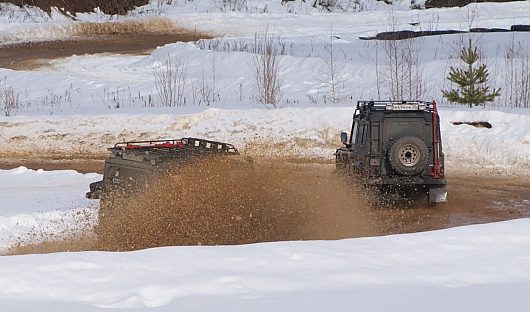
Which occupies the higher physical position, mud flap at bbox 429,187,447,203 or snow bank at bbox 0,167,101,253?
mud flap at bbox 429,187,447,203

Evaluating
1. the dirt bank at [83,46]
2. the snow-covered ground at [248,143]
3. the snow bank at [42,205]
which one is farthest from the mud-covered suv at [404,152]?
the dirt bank at [83,46]

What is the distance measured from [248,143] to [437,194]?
8058mm

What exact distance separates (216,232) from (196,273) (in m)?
3.58

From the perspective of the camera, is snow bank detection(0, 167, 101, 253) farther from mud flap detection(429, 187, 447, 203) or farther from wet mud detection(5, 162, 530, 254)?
mud flap detection(429, 187, 447, 203)

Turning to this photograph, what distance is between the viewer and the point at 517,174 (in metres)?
18.1

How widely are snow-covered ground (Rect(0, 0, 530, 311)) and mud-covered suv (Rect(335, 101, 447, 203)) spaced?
3485 mm

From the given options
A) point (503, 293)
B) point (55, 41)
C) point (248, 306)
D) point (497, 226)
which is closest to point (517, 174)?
point (497, 226)

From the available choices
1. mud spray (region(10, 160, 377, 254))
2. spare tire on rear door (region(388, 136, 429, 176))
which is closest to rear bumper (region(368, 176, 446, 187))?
spare tire on rear door (region(388, 136, 429, 176))

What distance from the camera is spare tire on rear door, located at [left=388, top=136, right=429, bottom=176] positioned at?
13812 mm

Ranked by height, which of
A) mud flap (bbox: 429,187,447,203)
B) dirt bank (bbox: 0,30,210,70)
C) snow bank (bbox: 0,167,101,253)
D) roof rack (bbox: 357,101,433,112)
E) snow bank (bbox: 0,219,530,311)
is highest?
roof rack (bbox: 357,101,433,112)

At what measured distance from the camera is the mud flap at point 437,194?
1412 cm

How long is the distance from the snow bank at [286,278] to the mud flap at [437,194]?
4.35m

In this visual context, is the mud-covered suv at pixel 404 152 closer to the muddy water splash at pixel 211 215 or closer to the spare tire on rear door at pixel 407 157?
the spare tire on rear door at pixel 407 157

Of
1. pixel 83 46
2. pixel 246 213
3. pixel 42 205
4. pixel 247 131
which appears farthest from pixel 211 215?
pixel 83 46
